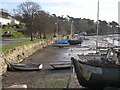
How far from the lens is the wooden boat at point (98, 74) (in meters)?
16.0

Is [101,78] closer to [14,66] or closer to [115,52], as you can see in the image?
[115,52]

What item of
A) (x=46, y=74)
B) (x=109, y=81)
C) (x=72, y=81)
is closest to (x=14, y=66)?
(x=46, y=74)

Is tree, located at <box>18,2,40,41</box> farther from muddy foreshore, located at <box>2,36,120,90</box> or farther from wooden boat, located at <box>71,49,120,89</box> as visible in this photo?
wooden boat, located at <box>71,49,120,89</box>

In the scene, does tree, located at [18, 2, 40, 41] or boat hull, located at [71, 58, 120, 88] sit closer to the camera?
boat hull, located at [71, 58, 120, 88]

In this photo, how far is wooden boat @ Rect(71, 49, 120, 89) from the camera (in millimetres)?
16047

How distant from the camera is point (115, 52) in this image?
19.7 m

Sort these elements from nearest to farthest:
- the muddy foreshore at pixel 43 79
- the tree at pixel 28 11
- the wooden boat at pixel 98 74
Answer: the wooden boat at pixel 98 74
the muddy foreshore at pixel 43 79
the tree at pixel 28 11

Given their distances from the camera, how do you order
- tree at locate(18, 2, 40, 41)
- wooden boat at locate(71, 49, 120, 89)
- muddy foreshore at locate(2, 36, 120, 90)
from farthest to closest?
tree at locate(18, 2, 40, 41)
muddy foreshore at locate(2, 36, 120, 90)
wooden boat at locate(71, 49, 120, 89)

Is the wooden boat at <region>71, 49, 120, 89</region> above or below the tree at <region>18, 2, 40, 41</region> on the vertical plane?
below

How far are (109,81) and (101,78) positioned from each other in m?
0.48

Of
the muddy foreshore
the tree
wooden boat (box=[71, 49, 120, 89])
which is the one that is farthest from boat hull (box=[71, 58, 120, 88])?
the tree

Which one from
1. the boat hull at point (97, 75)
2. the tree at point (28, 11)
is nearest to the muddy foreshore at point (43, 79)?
the boat hull at point (97, 75)

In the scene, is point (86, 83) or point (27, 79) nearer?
point (86, 83)

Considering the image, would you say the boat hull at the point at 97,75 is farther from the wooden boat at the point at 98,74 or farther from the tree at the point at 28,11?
the tree at the point at 28,11
